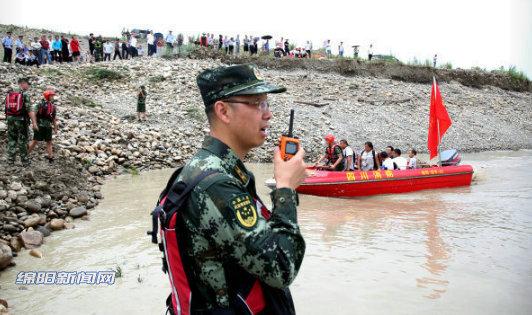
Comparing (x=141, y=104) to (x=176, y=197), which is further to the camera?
(x=141, y=104)

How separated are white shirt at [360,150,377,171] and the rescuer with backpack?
11.1 metres

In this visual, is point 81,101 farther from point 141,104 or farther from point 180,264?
point 180,264

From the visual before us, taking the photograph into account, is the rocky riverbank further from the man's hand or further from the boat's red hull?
the man's hand

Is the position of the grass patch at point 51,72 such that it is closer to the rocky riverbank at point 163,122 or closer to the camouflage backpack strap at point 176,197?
the rocky riverbank at point 163,122

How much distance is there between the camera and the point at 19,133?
940 cm

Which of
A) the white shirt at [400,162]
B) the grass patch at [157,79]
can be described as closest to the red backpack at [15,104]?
the white shirt at [400,162]

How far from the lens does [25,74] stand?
17.1 metres

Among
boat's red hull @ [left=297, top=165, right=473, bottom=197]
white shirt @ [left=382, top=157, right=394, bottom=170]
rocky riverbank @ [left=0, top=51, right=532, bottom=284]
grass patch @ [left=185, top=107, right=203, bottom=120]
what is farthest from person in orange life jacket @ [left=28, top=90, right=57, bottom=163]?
white shirt @ [left=382, top=157, right=394, bottom=170]

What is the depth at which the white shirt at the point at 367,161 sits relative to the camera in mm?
12480

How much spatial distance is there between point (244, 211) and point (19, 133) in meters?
9.47

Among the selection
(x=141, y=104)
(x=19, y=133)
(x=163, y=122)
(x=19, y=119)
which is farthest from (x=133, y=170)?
(x=163, y=122)

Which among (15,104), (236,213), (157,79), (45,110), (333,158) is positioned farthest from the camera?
(157,79)

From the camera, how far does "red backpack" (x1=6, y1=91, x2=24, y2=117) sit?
912 centimetres

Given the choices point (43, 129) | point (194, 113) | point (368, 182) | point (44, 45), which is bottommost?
point (368, 182)
